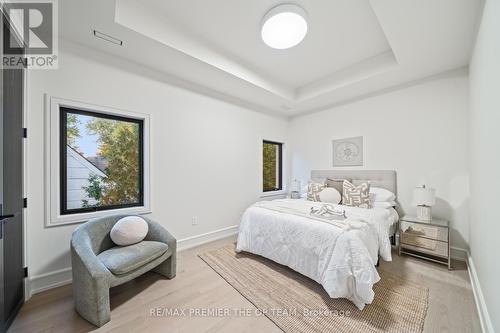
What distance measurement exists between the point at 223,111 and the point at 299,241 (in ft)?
8.15

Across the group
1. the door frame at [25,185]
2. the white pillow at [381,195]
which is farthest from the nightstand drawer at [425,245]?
the door frame at [25,185]

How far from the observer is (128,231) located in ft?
6.55

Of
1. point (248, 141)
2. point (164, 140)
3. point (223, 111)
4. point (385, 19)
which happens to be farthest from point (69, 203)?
point (385, 19)

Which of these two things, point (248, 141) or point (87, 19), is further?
point (248, 141)

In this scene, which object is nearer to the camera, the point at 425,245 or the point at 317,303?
the point at 317,303

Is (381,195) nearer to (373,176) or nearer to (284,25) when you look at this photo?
(373,176)

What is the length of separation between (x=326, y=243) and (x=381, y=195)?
5.53ft

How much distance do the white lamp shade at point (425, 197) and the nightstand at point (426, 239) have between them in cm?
25

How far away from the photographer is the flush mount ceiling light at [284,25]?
1920mm

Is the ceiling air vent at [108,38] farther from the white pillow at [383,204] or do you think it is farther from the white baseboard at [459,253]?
the white baseboard at [459,253]

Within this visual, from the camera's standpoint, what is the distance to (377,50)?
2.64 m

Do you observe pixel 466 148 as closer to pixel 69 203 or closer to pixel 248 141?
pixel 248 141

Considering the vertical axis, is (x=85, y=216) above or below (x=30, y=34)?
below

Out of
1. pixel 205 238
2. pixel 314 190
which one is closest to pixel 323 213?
pixel 314 190
